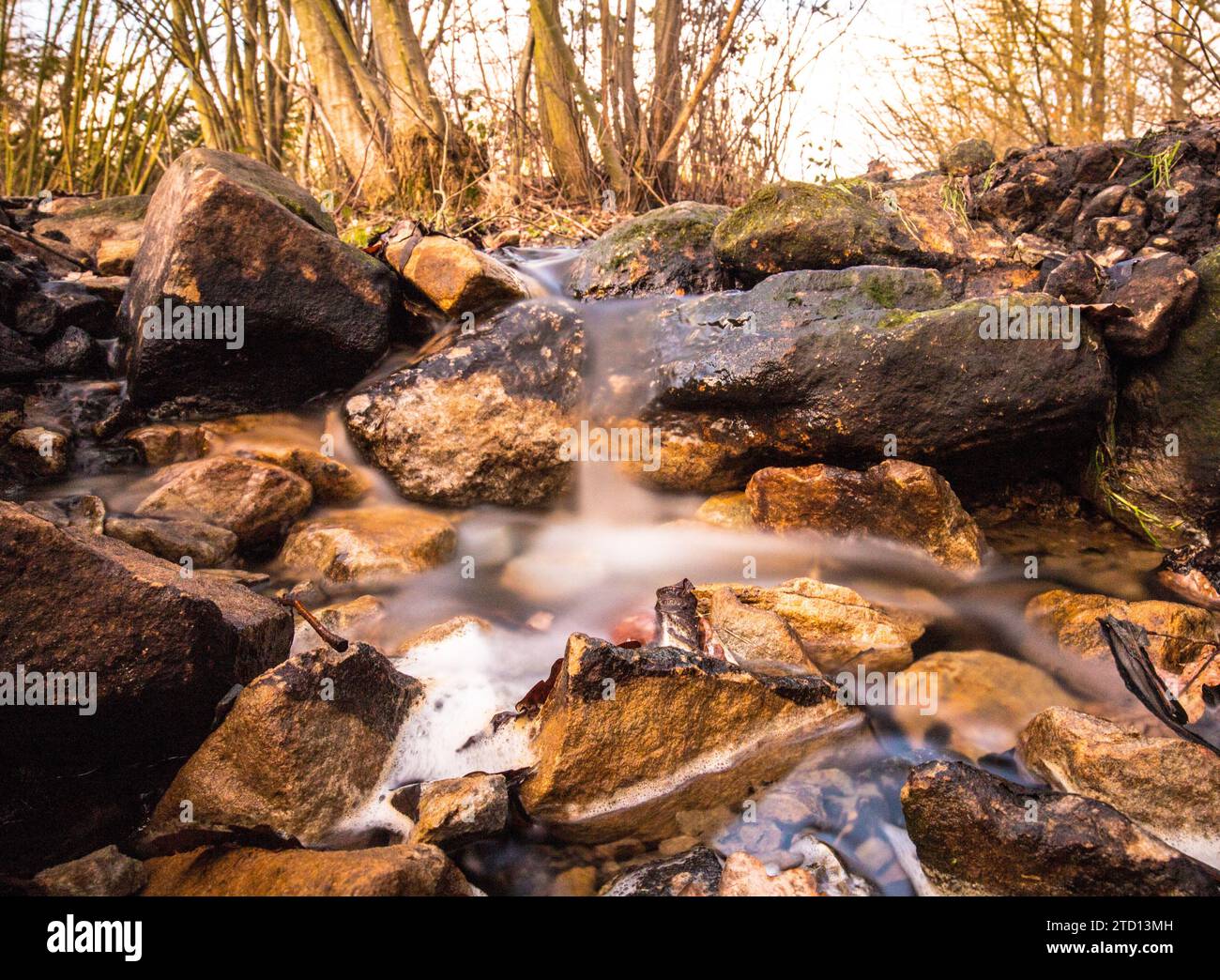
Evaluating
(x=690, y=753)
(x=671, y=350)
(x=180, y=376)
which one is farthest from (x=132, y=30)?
(x=690, y=753)

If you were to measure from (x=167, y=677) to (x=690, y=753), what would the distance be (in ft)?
5.20

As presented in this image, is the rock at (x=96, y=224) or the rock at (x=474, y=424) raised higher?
the rock at (x=96, y=224)

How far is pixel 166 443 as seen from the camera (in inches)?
155

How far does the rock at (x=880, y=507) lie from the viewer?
136 inches

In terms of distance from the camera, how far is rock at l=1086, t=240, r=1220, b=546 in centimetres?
339

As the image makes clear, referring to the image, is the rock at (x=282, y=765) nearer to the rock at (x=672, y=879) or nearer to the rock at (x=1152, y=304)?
the rock at (x=672, y=879)

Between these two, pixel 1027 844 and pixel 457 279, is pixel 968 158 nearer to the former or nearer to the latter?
pixel 457 279

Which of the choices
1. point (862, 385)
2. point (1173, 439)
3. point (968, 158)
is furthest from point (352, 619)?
point (968, 158)

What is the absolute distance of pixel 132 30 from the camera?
26.9 feet

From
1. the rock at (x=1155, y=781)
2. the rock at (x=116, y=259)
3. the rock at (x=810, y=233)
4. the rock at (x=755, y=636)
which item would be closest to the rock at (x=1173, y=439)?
the rock at (x=810, y=233)

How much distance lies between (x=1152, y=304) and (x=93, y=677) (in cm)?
452

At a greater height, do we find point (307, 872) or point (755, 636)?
point (755, 636)

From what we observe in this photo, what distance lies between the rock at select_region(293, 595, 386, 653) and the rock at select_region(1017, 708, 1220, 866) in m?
2.58

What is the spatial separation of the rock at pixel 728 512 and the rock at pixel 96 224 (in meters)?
5.11
